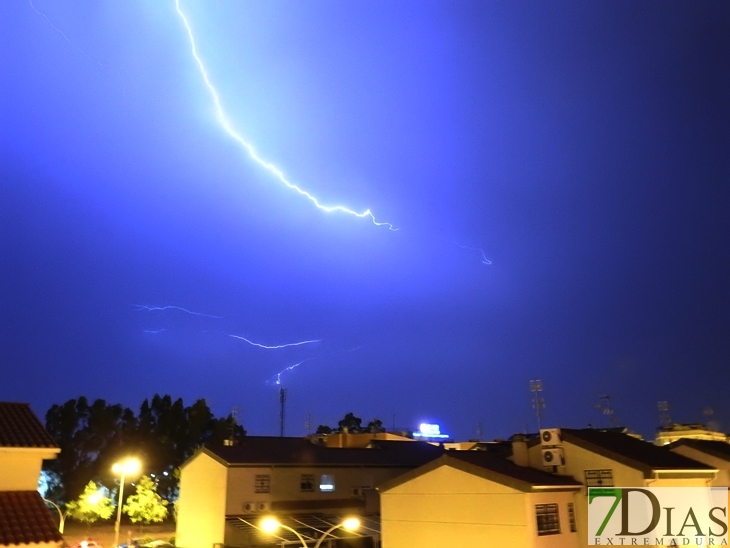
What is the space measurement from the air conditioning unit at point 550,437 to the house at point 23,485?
16.8 meters

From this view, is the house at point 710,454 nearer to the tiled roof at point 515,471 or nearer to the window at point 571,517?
the window at point 571,517

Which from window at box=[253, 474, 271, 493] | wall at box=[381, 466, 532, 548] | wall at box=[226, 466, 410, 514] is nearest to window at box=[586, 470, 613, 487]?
wall at box=[381, 466, 532, 548]

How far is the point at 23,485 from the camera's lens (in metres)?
12.4

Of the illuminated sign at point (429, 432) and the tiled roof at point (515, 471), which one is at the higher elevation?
the illuminated sign at point (429, 432)

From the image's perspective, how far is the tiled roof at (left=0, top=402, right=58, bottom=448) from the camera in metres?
12.5

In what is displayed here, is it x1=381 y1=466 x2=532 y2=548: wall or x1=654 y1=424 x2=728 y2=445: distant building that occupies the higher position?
x1=654 y1=424 x2=728 y2=445: distant building

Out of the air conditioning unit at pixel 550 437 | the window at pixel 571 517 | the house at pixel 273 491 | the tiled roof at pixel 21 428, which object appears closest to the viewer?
the tiled roof at pixel 21 428

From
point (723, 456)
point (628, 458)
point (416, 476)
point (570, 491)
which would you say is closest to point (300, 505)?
point (416, 476)

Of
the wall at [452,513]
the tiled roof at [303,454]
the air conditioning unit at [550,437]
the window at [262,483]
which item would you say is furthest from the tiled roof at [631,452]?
the window at [262,483]

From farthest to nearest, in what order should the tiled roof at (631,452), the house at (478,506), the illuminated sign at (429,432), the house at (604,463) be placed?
the illuminated sign at (429,432)
the tiled roof at (631,452)
the house at (604,463)
the house at (478,506)

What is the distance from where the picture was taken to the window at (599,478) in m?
20.2

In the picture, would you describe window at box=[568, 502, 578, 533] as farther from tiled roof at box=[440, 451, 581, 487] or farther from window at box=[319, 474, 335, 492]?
window at box=[319, 474, 335, 492]

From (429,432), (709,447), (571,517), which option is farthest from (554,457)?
(429,432)

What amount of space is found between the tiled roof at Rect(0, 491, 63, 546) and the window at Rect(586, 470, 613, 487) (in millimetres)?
17045
